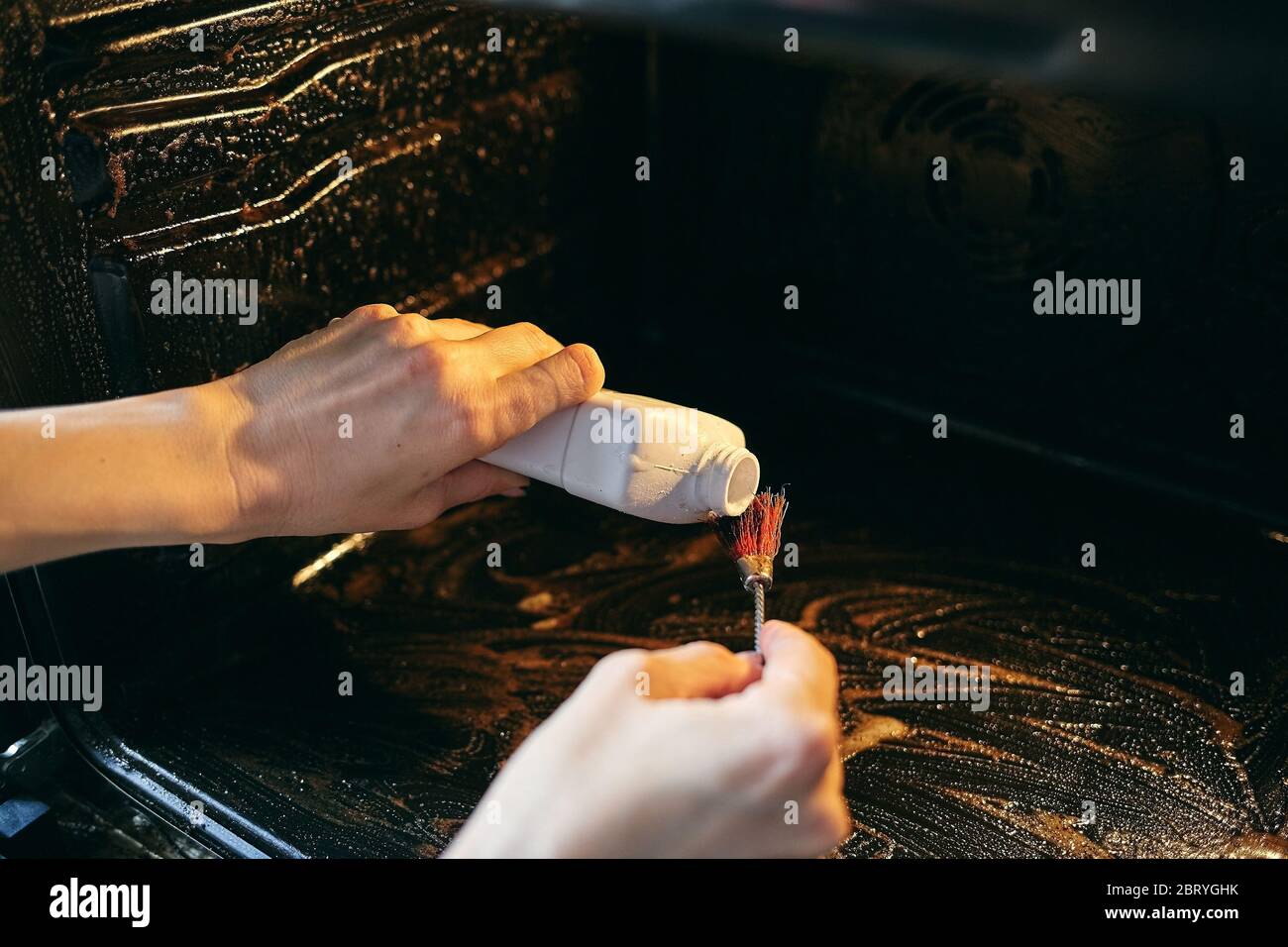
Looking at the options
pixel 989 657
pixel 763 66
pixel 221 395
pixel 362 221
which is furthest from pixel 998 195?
pixel 221 395

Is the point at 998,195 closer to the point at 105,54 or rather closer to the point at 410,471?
the point at 410,471

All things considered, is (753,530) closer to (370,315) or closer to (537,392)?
(537,392)

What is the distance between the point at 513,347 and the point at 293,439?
0.15 metres

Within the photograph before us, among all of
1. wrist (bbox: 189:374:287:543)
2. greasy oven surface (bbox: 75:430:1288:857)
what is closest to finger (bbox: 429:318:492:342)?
wrist (bbox: 189:374:287:543)

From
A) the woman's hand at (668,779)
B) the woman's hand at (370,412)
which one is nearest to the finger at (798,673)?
the woman's hand at (668,779)

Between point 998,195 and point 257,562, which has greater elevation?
Answer: point 998,195

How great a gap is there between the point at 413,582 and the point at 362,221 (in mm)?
289

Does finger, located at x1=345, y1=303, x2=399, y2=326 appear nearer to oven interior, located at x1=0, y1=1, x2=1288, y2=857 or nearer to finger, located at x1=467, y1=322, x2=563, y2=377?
finger, located at x1=467, y1=322, x2=563, y2=377

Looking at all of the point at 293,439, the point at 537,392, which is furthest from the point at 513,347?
the point at 293,439

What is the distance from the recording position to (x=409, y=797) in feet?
2.73

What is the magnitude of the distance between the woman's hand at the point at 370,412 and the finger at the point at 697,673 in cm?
26

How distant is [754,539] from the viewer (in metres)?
0.82

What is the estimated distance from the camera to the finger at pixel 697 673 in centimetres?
57

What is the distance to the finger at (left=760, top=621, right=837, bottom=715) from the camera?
54 centimetres
